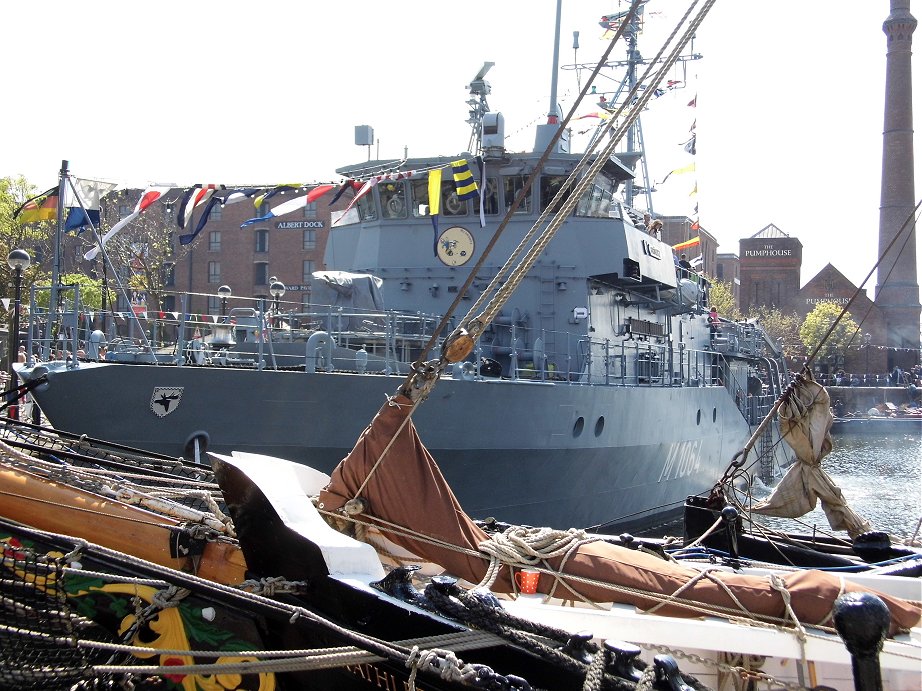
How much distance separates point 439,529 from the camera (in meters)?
3.64

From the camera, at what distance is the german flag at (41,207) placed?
9742 mm

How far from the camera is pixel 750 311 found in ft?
175

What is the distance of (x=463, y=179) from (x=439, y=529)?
8.85 m

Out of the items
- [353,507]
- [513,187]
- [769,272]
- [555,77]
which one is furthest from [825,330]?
[353,507]

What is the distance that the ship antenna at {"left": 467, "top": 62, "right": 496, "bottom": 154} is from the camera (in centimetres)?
1433

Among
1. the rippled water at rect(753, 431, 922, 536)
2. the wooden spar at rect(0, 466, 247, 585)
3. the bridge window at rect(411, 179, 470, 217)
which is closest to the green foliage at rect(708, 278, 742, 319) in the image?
the rippled water at rect(753, 431, 922, 536)

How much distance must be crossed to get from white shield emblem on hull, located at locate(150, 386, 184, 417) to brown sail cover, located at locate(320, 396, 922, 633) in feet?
16.4

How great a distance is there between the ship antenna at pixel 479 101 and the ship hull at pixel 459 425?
5.45 meters

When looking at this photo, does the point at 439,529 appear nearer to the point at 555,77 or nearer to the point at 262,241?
the point at 555,77

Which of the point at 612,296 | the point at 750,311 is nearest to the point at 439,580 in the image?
the point at 612,296

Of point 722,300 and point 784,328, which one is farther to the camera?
point 784,328

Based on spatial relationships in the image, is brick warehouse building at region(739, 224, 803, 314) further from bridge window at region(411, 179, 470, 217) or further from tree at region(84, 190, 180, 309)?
bridge window at region(411, 179, 470, 217)

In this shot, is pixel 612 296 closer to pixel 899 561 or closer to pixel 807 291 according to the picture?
pixel 899 561

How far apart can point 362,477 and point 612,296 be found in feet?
35.4
